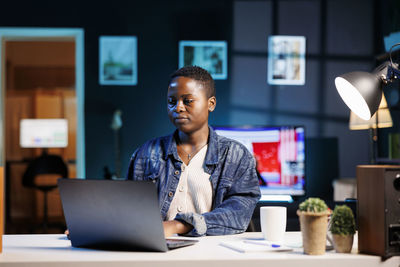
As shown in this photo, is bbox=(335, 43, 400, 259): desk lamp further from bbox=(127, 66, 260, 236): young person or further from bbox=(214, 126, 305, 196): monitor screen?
bbox=(214, 126, 305, 196): monitor screen

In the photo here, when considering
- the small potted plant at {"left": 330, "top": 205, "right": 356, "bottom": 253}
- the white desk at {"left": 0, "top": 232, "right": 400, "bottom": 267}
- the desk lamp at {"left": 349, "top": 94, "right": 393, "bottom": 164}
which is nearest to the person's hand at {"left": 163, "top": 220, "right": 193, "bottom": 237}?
the white desk at {"left": 0, "top": 232, "right": 400, "bottom": 267}

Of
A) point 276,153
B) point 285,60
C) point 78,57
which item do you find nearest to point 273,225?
point 276,153

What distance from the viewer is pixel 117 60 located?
4.56 metres

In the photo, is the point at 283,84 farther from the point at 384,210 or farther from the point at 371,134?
the point at 384,210

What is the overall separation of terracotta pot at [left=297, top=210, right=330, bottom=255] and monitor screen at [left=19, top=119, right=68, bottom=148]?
19.6ft

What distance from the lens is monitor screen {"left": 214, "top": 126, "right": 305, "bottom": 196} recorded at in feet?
13.5

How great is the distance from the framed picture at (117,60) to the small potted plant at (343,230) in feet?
11.6

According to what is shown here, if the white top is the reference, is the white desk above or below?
below

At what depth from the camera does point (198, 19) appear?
15.3 feet

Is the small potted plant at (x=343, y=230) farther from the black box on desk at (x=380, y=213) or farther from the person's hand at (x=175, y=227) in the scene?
the person's hand at (x=175, y=227)

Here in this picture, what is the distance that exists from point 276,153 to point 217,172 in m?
2.44

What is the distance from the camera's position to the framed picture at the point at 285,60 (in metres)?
4.68

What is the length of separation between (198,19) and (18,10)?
164 cm

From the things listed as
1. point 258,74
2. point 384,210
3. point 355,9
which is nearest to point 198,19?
point 258,74
